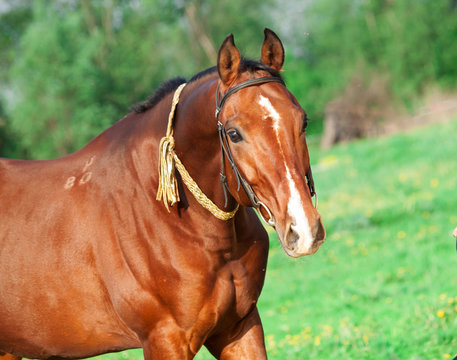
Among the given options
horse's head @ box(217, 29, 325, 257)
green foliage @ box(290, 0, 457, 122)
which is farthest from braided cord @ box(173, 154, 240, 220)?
green foliage @ box(290, 0, 457, 122)

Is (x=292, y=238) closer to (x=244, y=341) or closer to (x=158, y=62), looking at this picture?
(x=244, y=341)

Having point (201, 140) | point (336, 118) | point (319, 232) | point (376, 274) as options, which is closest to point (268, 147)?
point (319, 232)

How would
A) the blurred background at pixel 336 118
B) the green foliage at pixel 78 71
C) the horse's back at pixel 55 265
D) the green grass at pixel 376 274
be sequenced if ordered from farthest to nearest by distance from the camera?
1. the green foliage at pixel 78 71
2. the blurred background at pixel 336 118
3. the green grass at pixel 376 274
4. the horse's back at pixel 55 265

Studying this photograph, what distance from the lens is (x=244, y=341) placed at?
3.31 metres

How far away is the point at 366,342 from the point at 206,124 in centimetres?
327

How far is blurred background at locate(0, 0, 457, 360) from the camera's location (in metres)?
6.87

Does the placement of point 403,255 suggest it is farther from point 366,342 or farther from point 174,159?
point 174,159

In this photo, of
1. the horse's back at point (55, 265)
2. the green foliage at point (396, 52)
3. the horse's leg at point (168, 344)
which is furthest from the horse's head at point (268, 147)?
the green foliage at point (396, 52)

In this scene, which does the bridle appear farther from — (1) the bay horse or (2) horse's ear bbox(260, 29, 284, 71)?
(2) horse's ear bbox(260, 29, 284, 71)

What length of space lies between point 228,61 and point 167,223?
34.8 inches

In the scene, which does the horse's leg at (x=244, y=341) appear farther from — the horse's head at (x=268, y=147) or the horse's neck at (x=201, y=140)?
the horse's head at (x=268, y=147)

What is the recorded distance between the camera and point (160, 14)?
3972cm

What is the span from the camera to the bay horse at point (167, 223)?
2.69 meters

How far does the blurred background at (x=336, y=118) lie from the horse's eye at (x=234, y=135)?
2.02 feet
